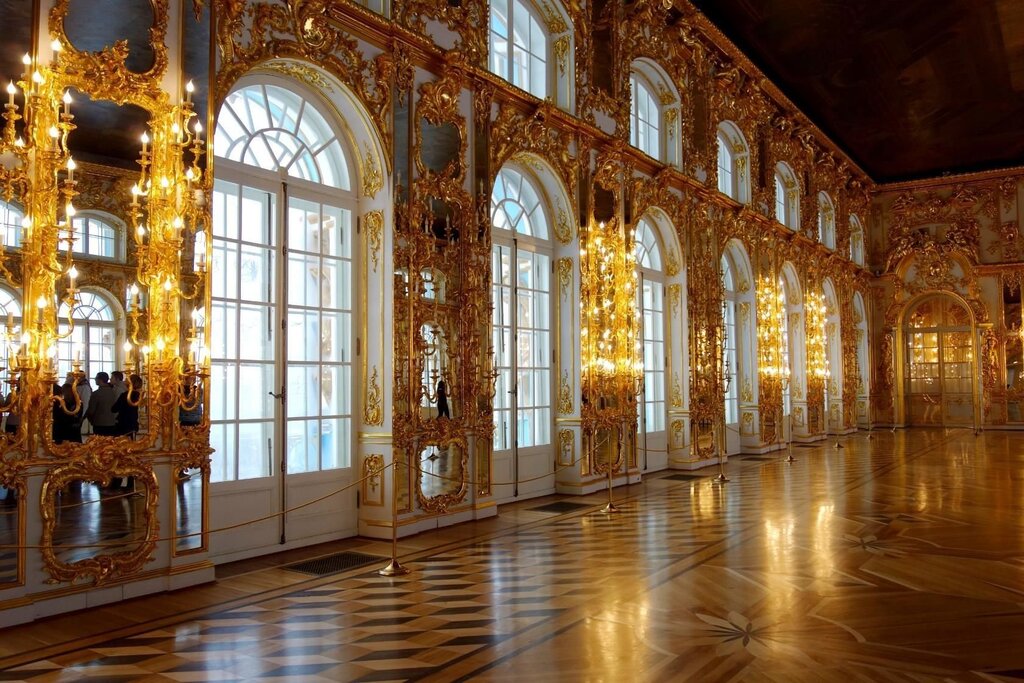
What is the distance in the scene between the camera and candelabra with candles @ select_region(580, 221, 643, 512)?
1092 centimetres

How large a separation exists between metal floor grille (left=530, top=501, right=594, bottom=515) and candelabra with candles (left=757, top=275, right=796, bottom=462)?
27.0 feet

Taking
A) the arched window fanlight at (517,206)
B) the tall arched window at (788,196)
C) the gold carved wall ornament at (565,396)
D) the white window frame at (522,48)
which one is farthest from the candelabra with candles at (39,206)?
the tall arched window at (788,196)

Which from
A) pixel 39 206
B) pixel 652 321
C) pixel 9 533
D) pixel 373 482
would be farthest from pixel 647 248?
pixel 9 533

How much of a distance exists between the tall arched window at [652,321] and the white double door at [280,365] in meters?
6.29

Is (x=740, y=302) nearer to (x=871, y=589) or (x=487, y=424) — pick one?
(x=487, y=424)

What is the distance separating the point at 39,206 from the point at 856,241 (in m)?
23.9

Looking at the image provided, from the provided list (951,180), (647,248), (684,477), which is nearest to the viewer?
A: (684,477)

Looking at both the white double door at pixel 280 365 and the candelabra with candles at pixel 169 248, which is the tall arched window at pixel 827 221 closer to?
the white double door at pixel 280 365

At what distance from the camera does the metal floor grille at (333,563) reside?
6.41m

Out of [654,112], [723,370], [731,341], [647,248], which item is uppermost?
[654,112]

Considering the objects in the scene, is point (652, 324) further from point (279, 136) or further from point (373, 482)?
point (279, 136)

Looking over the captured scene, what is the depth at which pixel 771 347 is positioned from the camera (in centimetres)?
1725

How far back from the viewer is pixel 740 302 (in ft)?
Answer: 54.6

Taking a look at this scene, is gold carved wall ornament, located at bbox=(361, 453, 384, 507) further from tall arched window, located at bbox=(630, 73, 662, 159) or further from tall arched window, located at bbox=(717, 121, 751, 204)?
tall arched window, located at bbox=(717, 121, 751, 204)
